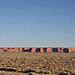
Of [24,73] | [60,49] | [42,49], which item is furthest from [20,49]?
[24,73]

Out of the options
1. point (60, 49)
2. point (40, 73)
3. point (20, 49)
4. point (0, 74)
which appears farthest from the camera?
point (20, 49)

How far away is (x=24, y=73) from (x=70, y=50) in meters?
136

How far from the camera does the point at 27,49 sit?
168 m

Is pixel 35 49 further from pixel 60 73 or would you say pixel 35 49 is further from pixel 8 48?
pixel 60 73

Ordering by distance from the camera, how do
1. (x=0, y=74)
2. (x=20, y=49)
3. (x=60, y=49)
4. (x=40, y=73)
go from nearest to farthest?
(x=0, y=74)
(x=40, y=73)
(x=60, y=49)
(x=20, y=49)

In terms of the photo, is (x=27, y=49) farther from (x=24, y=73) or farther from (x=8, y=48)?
(x=24, y=73)

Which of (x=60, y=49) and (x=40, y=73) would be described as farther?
(x=60, y=49)

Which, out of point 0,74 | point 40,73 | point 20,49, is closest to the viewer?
point 0,74

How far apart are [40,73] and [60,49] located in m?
136

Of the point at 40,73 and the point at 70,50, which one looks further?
the point at 70,50

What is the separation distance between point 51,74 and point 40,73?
1.36 metres

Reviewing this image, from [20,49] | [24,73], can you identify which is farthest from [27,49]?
[24,73]

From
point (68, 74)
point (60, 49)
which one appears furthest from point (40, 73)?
point (60, 49)

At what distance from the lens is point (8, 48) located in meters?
168
